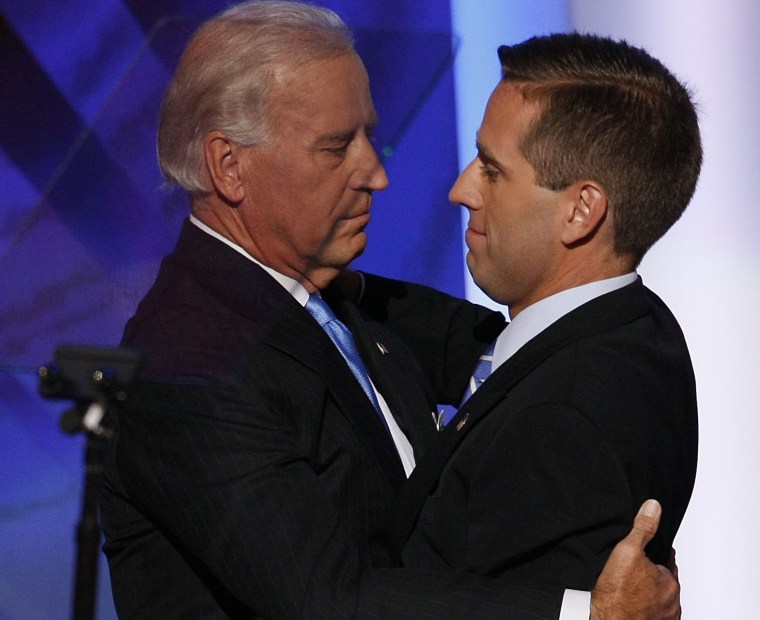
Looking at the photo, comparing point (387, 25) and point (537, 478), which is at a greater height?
point (387, 25)

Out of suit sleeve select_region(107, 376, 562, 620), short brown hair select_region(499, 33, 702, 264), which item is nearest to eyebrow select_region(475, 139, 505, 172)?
short brown hair select_region(499, 33, 702, 264)

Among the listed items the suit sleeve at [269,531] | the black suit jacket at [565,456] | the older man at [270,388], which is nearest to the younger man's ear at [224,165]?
the older man at [270,388]

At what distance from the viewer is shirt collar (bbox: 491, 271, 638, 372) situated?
157 cm

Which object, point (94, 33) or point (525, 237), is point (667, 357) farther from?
point (94, 33)

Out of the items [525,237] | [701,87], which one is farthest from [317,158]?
[701,87]

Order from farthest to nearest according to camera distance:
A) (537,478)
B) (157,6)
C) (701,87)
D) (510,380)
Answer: (701,87) < (157,6) < (510,380) < (537,478)

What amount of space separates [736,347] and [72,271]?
1.79 metres

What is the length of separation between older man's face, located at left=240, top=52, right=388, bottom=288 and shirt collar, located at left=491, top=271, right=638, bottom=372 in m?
0.24

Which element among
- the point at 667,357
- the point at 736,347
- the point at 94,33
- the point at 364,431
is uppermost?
the point at 94,33

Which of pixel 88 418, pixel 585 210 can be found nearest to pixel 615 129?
pixel 585 210

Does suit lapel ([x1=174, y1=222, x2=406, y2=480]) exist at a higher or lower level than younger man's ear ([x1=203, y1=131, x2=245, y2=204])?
lower

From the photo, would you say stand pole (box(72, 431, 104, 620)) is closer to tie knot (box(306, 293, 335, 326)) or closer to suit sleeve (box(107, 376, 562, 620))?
suit sleeve (box(107, 376, 562, 620))

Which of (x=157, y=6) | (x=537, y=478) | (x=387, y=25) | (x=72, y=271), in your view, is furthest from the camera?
(x=387, y=25)

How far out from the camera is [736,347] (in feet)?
8.27
